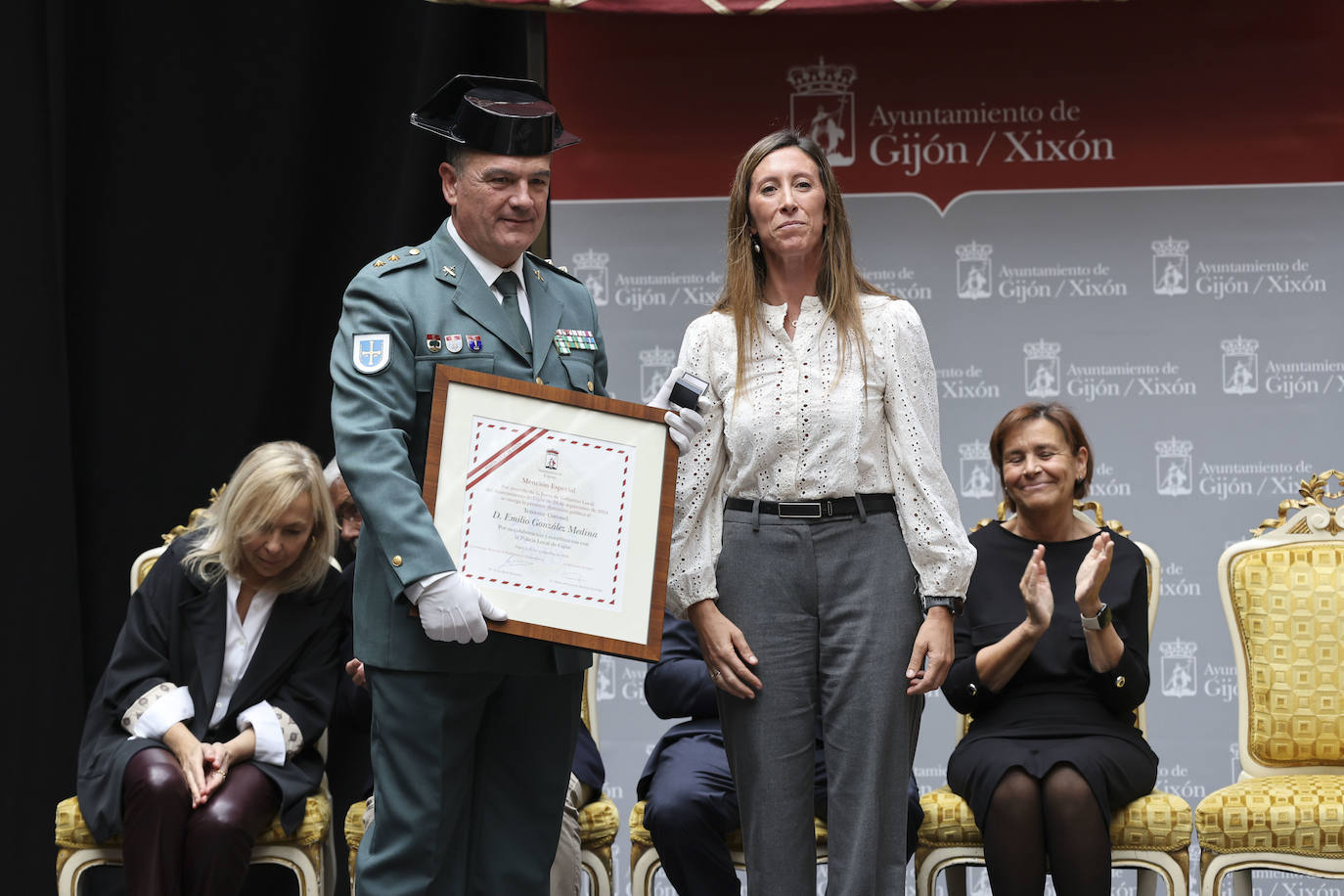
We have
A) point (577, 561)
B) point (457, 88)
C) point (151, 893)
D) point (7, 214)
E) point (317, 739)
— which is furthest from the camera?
point (7, 214)

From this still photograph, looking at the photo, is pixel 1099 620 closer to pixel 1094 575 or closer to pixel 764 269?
pixel 1094 575

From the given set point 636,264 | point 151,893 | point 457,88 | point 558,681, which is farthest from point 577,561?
point 636,264

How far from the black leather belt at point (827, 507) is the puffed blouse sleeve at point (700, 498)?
9cm

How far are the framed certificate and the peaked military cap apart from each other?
42 centimetres

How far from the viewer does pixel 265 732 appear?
3314 mm

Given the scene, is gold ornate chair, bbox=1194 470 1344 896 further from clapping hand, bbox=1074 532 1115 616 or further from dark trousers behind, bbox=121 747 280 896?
dark trousers behind, bbox=121 747 280 896

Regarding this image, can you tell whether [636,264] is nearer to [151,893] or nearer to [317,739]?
[317,739]

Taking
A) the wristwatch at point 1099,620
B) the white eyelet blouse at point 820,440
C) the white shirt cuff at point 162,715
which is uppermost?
the white eyelet blouse at point 820,440

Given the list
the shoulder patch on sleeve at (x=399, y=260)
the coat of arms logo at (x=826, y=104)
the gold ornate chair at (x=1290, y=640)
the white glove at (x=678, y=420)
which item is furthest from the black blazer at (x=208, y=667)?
the gold ornate chair at (x=1290, y=640)

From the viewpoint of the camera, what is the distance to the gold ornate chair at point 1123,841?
3.10m

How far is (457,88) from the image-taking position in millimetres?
2543

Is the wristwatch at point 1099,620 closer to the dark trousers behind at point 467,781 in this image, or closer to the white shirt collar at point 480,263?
the dark trousers behind at point 467,781

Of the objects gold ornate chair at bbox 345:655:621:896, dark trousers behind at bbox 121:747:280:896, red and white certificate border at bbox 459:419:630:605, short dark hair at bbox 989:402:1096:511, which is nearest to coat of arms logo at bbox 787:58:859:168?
short dark hair at bbox 989:402:1096:511

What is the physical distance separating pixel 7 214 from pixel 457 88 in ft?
7.79
